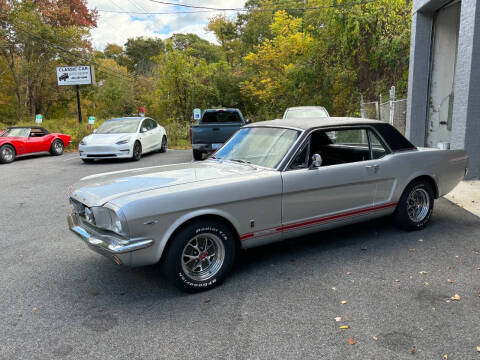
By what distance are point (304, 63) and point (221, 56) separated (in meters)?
26.4

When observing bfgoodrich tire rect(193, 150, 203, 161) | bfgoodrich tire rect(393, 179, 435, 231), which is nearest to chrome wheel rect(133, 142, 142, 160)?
bfgoodrich tire rect(193, 150, 203, 161)

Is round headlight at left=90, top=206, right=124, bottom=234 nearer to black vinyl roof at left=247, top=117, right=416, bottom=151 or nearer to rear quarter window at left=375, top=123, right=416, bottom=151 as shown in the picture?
black vinyl roof at left=247, top=117, right=416, bottom=151

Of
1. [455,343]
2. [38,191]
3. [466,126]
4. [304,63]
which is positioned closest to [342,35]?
[304,63]

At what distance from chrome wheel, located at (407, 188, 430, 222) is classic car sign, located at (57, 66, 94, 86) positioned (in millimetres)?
22927

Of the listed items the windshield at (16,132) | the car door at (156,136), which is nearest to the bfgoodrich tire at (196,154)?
the car door at (156,136)

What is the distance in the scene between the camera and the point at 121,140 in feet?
43.7


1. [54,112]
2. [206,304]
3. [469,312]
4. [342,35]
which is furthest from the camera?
[54,112]

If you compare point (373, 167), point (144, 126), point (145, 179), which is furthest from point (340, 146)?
point (144, 126)

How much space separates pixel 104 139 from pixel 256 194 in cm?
1075

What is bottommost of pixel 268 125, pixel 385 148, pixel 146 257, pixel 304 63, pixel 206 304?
pixel 206 304

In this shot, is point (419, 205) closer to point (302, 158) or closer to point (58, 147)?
point (302, 158)

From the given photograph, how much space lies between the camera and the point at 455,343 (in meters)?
2.85

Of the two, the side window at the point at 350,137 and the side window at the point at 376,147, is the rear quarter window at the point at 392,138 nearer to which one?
the side window at the point at 376,147

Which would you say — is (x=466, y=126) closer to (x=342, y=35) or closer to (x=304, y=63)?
(x=342, y=35)
